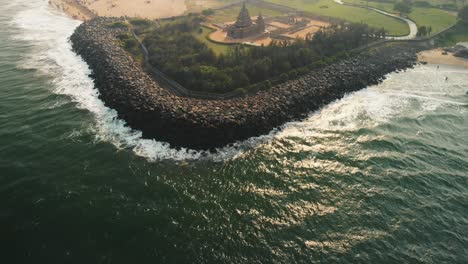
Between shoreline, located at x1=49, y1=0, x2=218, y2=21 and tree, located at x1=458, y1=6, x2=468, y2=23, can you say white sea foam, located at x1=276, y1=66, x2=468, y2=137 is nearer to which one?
tree, located at x1=458, y1=6, x2=468, y2=23

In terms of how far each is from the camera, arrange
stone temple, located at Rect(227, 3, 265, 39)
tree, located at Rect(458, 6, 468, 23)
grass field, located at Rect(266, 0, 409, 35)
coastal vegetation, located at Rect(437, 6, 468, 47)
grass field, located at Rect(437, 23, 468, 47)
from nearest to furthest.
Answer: stone temple, located at Rect(227, 3, 265, 39), grass field, located at Rect(437, 23, 468, 47), coastal vegetation, located at Rect(437, 6, 468, 47), grass field, located at Rect(266, 0, 409, 35), tree, located at Rect(458, 6, 468, 23)

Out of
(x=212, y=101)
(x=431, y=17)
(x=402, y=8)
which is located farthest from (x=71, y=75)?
(x=431, y=17)

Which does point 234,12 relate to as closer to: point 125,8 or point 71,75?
point 125,8

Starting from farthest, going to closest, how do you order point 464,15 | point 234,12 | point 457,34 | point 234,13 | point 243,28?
point 234,12 < point 234,13 < point 464,15 < point 457,34 < point 243,28

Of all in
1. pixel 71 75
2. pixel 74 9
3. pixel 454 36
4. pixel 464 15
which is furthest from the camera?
pixel 74 9

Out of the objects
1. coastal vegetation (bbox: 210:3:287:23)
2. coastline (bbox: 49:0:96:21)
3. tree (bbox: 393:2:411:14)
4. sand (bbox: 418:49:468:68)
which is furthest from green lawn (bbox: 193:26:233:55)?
tree (bbox: 393:2:411:14)

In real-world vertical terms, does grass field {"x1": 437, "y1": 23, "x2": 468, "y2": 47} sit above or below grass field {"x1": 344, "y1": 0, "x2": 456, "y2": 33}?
below

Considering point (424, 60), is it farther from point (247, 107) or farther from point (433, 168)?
point (247, 107)
